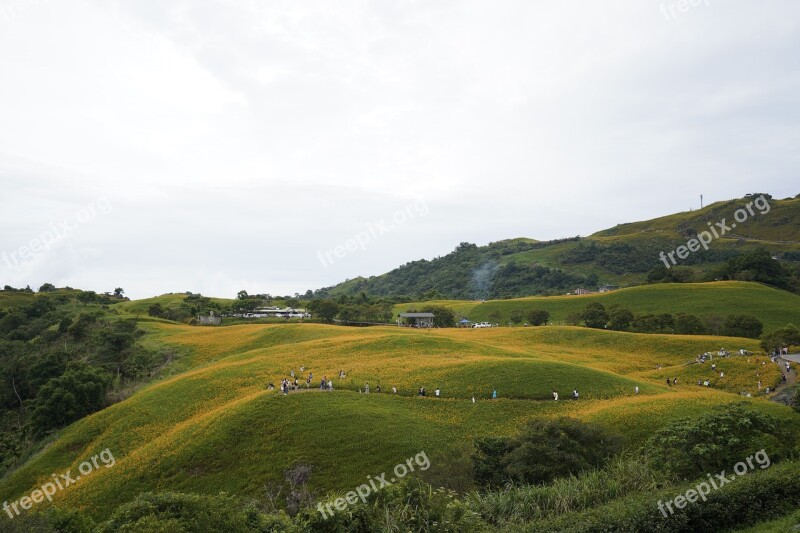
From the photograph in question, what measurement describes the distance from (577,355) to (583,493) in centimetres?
5296

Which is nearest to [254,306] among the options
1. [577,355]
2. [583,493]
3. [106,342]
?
[106,342]

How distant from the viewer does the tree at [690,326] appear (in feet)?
280

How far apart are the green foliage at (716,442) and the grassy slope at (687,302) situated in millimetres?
75767

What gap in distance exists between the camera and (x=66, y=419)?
56531mm

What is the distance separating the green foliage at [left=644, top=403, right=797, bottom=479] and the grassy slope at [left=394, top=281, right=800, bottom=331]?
249 ft

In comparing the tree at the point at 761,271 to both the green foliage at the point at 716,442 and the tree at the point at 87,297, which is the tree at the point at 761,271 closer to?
the green foliage at the point at 716,442

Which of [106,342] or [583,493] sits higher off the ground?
[106,342]

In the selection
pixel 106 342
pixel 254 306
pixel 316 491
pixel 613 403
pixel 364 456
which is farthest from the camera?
pixel 254 306

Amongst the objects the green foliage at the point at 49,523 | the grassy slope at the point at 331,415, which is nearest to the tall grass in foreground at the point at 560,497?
the grassy slope at the point at 331,415

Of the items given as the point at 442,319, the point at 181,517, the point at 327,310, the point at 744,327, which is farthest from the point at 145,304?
the point at 181,517

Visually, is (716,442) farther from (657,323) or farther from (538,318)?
(538,318)

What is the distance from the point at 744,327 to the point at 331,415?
73302mm

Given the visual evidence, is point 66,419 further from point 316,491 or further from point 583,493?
point 583,493

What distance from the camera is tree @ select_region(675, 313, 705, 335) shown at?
85.4 metres
